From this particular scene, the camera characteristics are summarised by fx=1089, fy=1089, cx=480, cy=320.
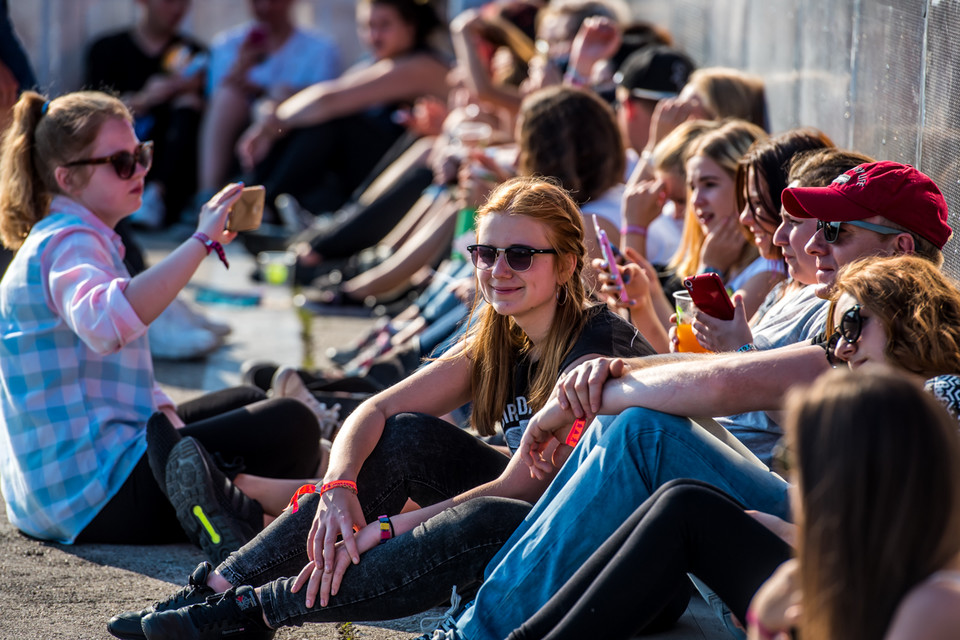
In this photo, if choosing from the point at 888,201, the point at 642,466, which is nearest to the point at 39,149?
the point at 642,466

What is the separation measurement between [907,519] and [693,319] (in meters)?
1.53

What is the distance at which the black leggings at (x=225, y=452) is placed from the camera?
3531 millimetres

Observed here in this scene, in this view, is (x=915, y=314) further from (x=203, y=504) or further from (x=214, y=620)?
(x=203, y=504)

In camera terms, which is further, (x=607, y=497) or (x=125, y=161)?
(x=125, y=161)

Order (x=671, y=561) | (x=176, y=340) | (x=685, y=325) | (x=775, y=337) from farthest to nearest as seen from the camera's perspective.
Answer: (x=176, y=340)
(x=685, y=325)
(x=775, y=337)
(x=671, y=561)

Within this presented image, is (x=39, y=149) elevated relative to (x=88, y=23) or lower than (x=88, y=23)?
elevated

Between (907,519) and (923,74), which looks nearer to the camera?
(907,519)

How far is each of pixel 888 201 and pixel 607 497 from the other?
41.5 inches

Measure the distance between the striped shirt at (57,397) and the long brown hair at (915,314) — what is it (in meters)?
2.22

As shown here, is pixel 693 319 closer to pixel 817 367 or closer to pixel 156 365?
Result: pixel 817 367

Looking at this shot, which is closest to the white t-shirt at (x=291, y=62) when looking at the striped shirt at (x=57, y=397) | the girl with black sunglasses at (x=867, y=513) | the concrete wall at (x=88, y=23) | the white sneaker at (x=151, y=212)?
the white sneaker at (x=151, y=212)

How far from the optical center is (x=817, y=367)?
7.95 ft

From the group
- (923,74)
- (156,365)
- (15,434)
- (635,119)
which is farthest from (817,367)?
(156,365)

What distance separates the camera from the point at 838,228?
2.81 m
